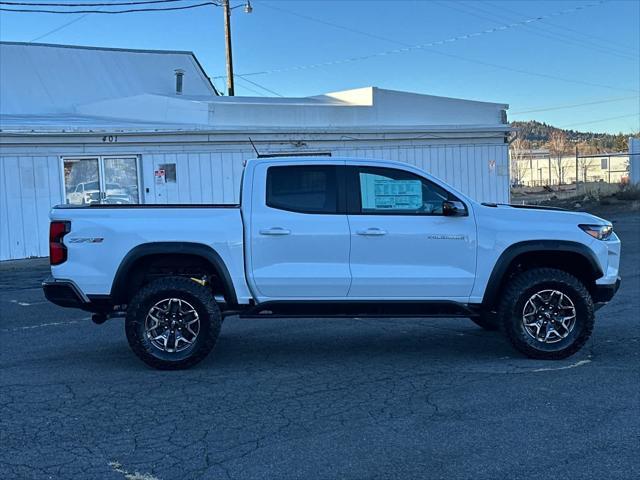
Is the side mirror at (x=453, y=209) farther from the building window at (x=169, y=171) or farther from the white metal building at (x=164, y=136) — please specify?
the building window at (x=169, y=171)

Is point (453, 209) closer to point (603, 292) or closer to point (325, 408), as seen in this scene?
point (603, 292)

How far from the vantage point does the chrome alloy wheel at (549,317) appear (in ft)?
22.4

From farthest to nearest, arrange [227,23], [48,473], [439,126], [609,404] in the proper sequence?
[227,23] → [439,126] → [609,404] → [48,473]

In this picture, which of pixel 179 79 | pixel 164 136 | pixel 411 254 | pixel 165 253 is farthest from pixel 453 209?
pixel 179 79

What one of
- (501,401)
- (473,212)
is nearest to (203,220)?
(473,212)

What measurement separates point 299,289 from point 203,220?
3.70 feet

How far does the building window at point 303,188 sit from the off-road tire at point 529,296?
6.29ft

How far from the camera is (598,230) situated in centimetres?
685

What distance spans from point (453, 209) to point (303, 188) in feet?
4.81

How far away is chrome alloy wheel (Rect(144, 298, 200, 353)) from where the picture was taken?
21.8ft

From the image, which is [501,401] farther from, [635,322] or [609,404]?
[635,322]

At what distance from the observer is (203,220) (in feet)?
21.9

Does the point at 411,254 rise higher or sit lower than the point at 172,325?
higher

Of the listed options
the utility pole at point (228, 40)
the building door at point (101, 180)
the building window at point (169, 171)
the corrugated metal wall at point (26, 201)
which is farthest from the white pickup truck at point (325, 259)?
the utility pole at point (228, 40)
